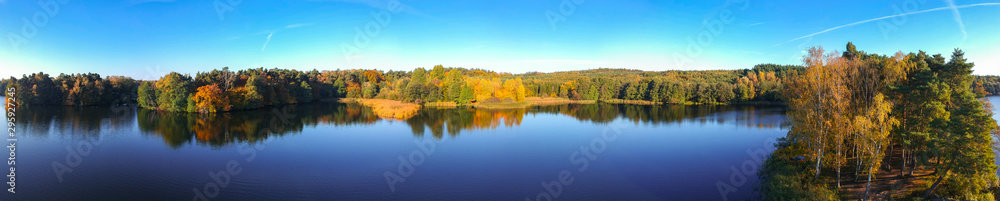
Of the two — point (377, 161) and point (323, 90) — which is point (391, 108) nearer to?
point (323, 90)

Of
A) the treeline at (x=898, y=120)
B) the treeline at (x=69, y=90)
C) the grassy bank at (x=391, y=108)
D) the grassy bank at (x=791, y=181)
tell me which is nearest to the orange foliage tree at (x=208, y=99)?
the grassy bank at (x=391, y=108)

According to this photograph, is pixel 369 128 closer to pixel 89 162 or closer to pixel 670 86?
pixel 89 162

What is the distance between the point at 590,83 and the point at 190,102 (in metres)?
65.7

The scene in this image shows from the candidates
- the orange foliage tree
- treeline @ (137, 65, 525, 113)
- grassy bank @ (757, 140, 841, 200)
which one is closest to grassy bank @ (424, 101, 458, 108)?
treeline @ (137, 65, 525, 113)

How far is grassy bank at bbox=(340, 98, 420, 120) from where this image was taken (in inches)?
1875

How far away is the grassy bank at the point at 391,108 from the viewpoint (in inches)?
1875

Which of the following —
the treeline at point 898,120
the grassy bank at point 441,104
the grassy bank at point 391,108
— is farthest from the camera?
the grassy bank at point 441,104

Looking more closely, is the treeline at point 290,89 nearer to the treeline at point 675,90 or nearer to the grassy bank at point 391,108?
the grassy bank at point 391,108

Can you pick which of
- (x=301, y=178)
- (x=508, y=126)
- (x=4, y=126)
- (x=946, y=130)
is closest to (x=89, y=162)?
(x=301, y=178)

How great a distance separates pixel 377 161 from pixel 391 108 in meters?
36.6

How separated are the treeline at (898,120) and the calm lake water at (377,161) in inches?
130

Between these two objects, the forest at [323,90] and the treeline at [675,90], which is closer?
the forest at [323,90]

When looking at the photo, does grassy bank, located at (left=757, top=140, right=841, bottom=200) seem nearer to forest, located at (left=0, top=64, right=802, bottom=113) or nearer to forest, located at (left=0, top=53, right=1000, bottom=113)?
forest, located at (left=0, top=64, right=802, bottom=113)

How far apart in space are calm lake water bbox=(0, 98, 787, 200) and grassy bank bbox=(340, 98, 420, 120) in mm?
11147
